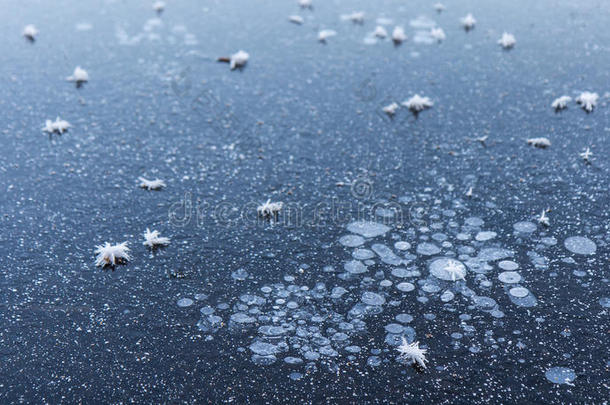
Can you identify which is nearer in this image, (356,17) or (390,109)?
(390,109)

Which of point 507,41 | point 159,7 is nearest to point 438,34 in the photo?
point 507,41

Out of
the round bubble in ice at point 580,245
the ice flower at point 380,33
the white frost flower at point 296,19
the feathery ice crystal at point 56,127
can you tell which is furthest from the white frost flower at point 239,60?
the round bubble in ice at point 580,245

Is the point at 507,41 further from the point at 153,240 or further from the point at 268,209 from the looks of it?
the point at 153,240

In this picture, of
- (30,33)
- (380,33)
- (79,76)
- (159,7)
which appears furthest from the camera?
(159,7)

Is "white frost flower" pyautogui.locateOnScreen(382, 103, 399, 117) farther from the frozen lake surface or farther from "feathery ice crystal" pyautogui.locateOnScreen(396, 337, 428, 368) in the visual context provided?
"feathery ice crystal" pyautogui.locateOnScreen(396, 337, 428, 368)

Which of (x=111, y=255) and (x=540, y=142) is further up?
(x=540, y=142)

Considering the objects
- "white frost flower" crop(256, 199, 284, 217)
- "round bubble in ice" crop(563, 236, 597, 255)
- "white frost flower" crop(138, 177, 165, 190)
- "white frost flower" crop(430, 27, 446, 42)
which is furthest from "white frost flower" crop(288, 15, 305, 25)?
"round bubble in ice" crop(563, 236, 597, 255)
